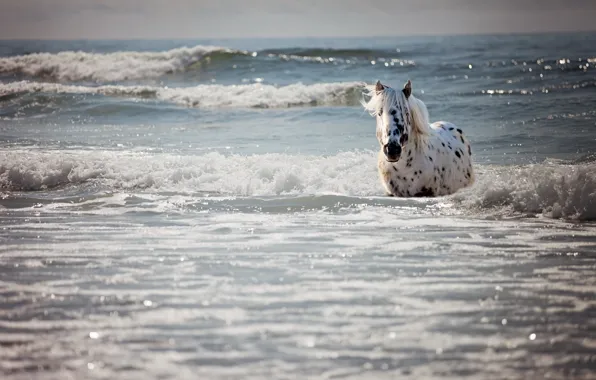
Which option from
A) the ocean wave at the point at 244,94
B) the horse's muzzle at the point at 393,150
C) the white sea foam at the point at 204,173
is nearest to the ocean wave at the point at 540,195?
the horse's muzzle at the point at 393,150

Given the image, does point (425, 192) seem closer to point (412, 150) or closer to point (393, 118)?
point (412, 150)

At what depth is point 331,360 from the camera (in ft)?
13.8

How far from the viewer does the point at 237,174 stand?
10586mm

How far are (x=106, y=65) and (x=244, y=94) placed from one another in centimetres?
1196

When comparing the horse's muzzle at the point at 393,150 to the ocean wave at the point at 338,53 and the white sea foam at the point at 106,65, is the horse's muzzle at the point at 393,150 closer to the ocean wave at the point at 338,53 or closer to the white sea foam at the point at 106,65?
the white sea foam at the point at 106,65

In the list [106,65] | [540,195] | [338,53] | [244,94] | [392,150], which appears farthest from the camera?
[338,53]

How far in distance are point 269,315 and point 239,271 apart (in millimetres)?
1016

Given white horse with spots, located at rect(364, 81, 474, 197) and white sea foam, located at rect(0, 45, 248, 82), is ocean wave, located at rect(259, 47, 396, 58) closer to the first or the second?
white sea foam, located at rect(0, 45, 248, 82)

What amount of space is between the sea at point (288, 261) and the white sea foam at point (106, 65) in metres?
17.0

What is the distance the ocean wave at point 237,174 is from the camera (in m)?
8.32

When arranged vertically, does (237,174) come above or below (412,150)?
below

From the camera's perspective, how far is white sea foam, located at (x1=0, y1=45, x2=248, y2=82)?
106 ft

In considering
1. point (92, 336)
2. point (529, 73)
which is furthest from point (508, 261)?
point (529, 73)

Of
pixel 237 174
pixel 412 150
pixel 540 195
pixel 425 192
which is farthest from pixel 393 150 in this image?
pixel 237 174
